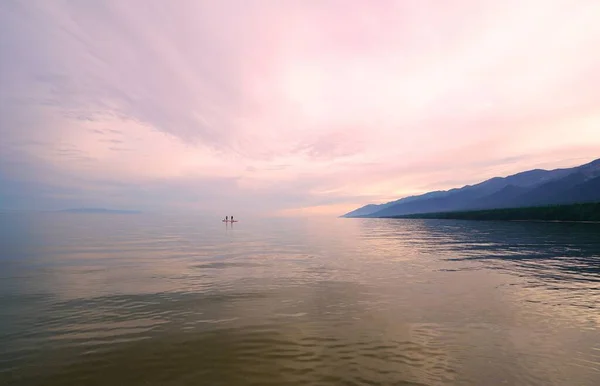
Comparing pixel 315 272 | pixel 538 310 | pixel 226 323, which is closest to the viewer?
pixel 226 323

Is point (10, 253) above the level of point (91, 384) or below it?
above

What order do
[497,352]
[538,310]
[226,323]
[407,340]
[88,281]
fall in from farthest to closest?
[88,281] → [538,310] → [226,323] → [407,340] → [497,352]

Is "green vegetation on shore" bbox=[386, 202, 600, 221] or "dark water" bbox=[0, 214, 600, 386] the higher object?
"green vegetation on shore" bbox=[386, 202, 600, 221]

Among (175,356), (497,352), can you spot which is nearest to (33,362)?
(175,356)

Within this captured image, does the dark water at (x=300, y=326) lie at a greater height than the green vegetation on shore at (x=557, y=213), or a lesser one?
lesser

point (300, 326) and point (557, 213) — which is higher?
point (557, 213)

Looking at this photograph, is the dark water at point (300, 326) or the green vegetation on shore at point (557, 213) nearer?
the dark water at point (300, 326)

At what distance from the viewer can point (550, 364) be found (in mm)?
13141

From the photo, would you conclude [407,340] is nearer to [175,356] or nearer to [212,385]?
[212,385]

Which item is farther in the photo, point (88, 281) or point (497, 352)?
point (88, 281)

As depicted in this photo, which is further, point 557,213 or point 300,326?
point 557,213

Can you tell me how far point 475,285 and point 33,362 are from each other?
1267 inches

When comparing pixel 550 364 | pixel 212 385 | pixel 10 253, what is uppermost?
pixel 10 253

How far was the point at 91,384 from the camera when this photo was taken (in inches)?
455
